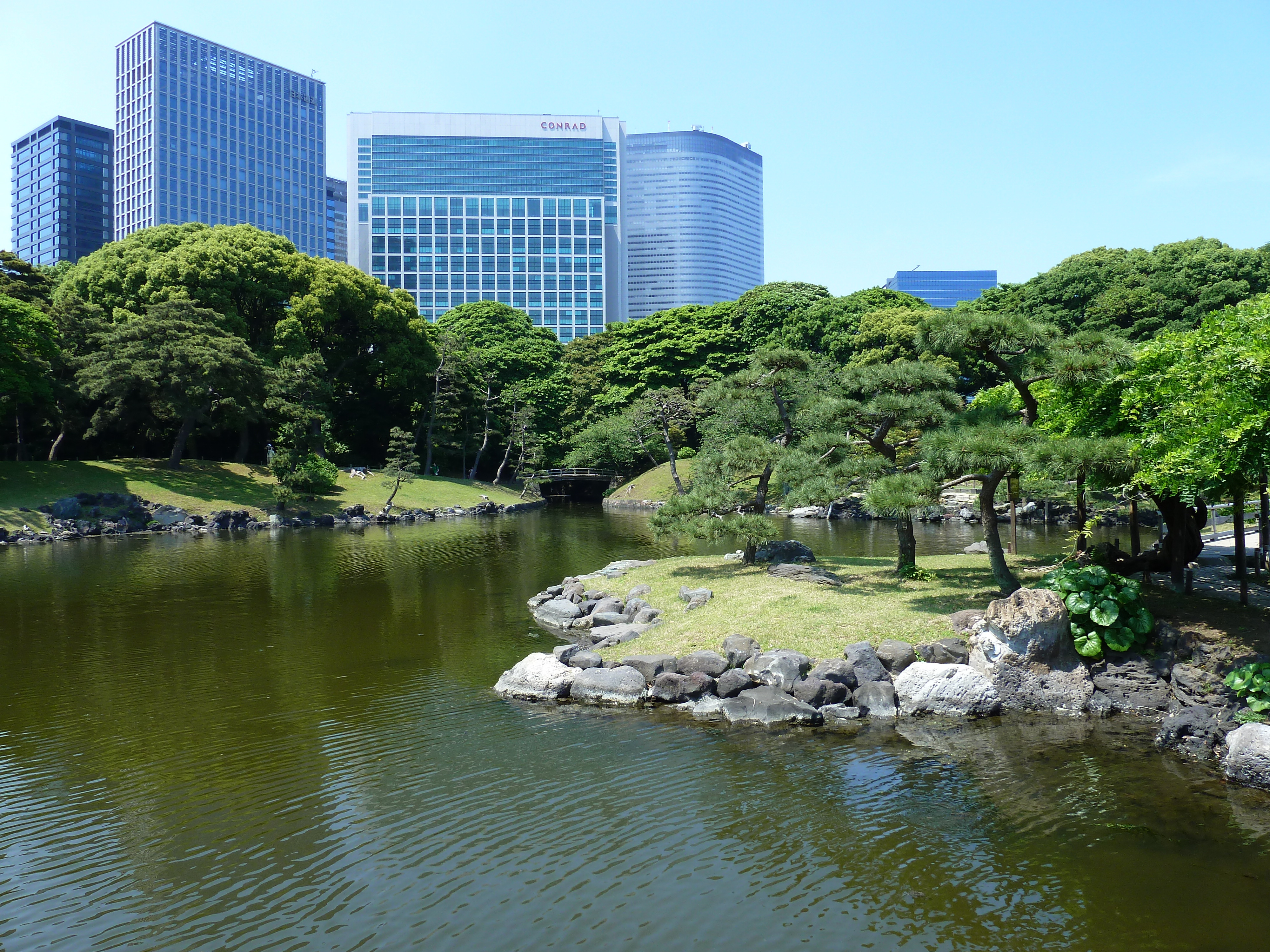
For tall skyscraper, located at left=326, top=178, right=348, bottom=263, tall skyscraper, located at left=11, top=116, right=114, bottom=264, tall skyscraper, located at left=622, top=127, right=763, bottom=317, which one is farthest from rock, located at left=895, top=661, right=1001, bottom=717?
tall skyscraper, located at left=326, top=178, right=348, bottom=263

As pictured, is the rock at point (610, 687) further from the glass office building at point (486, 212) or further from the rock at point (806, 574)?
the glass office building at point (486, 212)

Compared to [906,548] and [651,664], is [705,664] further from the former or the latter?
[906,548]

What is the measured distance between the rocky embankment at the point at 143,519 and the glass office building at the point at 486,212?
6946cm

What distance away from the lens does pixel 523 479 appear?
57531 millimetres

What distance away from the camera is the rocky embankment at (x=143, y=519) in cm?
3180

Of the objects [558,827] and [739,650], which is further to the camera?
[739,650]

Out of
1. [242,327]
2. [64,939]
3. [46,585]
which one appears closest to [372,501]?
[242,327]

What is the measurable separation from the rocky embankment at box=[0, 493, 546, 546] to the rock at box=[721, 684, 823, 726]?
31.8m

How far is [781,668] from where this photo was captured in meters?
10.2

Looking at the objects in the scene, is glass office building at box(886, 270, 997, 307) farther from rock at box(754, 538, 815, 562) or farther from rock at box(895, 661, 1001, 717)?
rock at box(895, 661, 1001, 717)

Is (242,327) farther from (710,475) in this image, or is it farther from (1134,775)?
(1134,775)

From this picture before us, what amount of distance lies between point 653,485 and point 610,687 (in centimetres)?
4157

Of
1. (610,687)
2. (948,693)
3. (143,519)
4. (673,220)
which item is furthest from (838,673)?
(673,220)

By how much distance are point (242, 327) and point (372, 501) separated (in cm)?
1245
